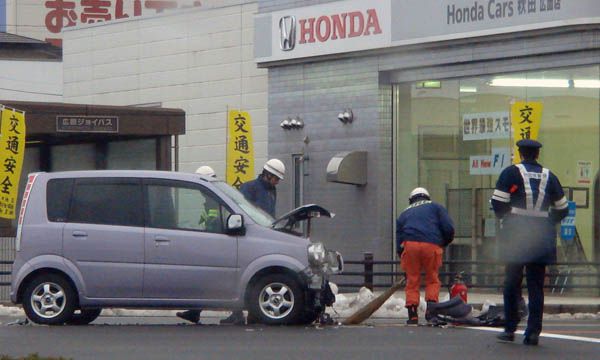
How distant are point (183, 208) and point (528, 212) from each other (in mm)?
4405

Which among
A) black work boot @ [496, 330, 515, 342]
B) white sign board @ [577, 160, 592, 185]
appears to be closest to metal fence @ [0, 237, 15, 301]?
white sign board @ [577, 160, 592, 185]

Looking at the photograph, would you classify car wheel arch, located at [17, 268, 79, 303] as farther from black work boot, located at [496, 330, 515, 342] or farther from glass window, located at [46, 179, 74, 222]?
black work boot, located at [496, 330, 515, 342]

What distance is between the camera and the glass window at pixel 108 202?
49.1 ft

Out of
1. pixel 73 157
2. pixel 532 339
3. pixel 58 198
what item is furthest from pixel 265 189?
A: pixel 73 157

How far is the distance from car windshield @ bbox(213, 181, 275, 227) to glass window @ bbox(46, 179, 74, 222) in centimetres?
164

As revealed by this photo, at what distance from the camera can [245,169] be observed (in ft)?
82.6

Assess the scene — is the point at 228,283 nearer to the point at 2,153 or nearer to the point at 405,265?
the point at 405,265

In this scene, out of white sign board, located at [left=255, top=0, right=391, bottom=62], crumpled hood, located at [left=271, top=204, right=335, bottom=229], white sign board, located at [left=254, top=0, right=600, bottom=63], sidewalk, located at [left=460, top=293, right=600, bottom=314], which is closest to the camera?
crumpled hood, located at [left=271, top=204, right=335, bottom=229]

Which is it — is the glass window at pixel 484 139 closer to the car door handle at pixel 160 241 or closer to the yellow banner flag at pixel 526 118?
the yellow banner flag at pixel 526 118

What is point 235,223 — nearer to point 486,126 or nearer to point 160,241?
point 160,241

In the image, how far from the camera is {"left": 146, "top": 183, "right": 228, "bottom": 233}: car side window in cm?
1486

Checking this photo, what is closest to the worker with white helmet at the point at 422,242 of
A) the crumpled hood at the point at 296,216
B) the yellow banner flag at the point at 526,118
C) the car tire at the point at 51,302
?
the crumpled hood at the point at 296,216

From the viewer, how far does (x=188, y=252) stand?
14672mm

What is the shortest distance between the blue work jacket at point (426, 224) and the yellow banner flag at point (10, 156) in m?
9.69
